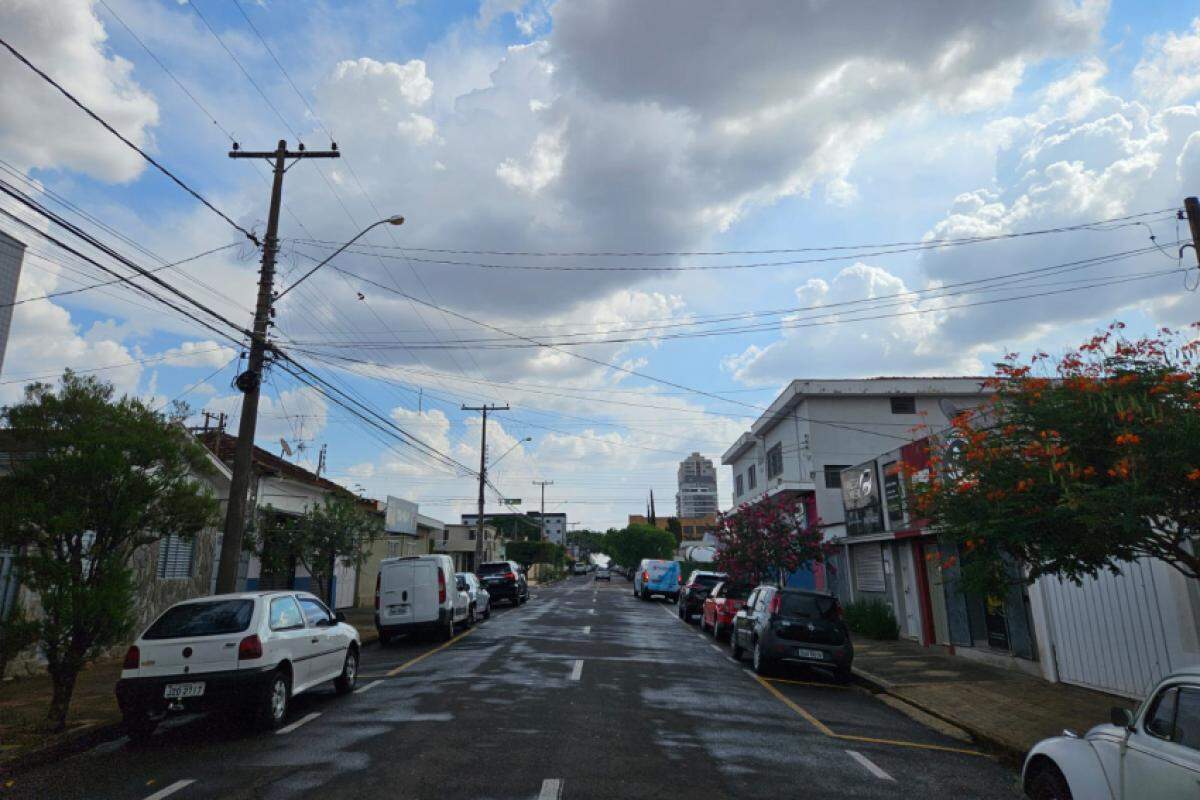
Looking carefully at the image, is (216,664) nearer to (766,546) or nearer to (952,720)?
(952,720)

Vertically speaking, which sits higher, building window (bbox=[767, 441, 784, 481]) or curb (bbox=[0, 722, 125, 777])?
building window (bbox=[767, 441, 784, 481])

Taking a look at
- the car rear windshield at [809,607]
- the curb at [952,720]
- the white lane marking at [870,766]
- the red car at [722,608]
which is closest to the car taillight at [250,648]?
the white lane marking at [870,766]

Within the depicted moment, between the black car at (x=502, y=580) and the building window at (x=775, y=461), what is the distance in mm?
13446

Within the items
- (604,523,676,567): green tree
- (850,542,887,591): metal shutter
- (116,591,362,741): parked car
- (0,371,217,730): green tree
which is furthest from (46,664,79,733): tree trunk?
(604,523,676,567): green tree

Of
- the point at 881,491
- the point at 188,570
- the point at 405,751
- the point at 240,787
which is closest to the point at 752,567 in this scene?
the point at 881,491

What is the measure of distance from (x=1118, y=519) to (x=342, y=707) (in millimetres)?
9349

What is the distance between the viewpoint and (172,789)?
6.46 meters

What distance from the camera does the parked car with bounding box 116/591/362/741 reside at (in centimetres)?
834

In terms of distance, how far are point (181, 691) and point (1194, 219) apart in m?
16.5

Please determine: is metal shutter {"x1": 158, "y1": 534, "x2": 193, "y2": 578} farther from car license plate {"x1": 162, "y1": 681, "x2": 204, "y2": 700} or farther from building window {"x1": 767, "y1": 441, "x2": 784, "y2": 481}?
building window {"x1": 767, "y1": 441, "x2": 784, "y2": 481}

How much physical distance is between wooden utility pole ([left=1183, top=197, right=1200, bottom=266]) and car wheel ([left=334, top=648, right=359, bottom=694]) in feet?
49.9

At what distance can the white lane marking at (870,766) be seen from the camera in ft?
23.5

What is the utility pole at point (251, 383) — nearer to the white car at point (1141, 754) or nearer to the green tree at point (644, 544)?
the white car at point (1141, 754)

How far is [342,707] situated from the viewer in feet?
33.1
